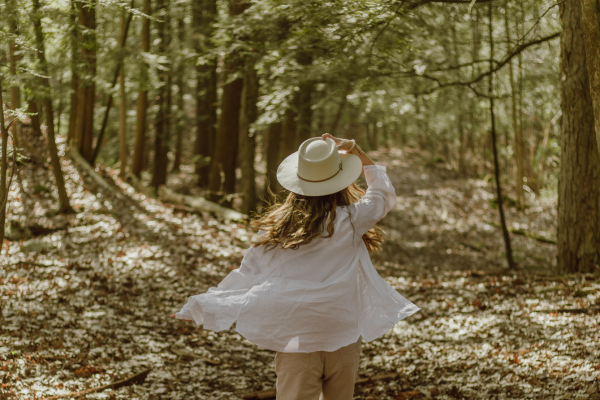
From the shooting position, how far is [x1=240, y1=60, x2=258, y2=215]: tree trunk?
1216cm

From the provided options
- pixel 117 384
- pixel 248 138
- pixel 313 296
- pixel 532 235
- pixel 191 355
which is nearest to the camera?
pixel 313 296

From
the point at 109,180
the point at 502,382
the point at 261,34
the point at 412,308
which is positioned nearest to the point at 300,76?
the point at 261,34

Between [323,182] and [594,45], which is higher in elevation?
[594,45]

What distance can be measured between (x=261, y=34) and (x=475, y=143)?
19.5 metres

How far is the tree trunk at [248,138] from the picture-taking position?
479 inches

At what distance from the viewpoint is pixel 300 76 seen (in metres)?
9.50

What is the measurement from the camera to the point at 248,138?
12.6 m

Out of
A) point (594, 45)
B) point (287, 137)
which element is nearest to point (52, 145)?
point (287, 137)

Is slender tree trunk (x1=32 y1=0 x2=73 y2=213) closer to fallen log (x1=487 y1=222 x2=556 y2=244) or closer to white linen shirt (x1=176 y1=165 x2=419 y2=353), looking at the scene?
white linen shirt (x1=176 y1=165 x2=419 y2=353)

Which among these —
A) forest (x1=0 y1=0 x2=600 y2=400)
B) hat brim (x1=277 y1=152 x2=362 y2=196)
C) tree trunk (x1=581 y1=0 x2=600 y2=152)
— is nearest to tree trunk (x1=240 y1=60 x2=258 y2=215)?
forest (x1=0 y1=0 x2=600 y2=400)

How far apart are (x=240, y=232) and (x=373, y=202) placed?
9261 millimetres

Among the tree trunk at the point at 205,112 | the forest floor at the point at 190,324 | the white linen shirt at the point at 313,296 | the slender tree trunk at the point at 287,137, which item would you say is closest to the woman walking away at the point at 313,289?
the white linen shirt at the point at 313,296

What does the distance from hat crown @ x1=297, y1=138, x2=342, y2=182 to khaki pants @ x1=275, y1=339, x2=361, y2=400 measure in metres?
1.02

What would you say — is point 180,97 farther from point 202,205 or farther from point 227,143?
point 202,205
